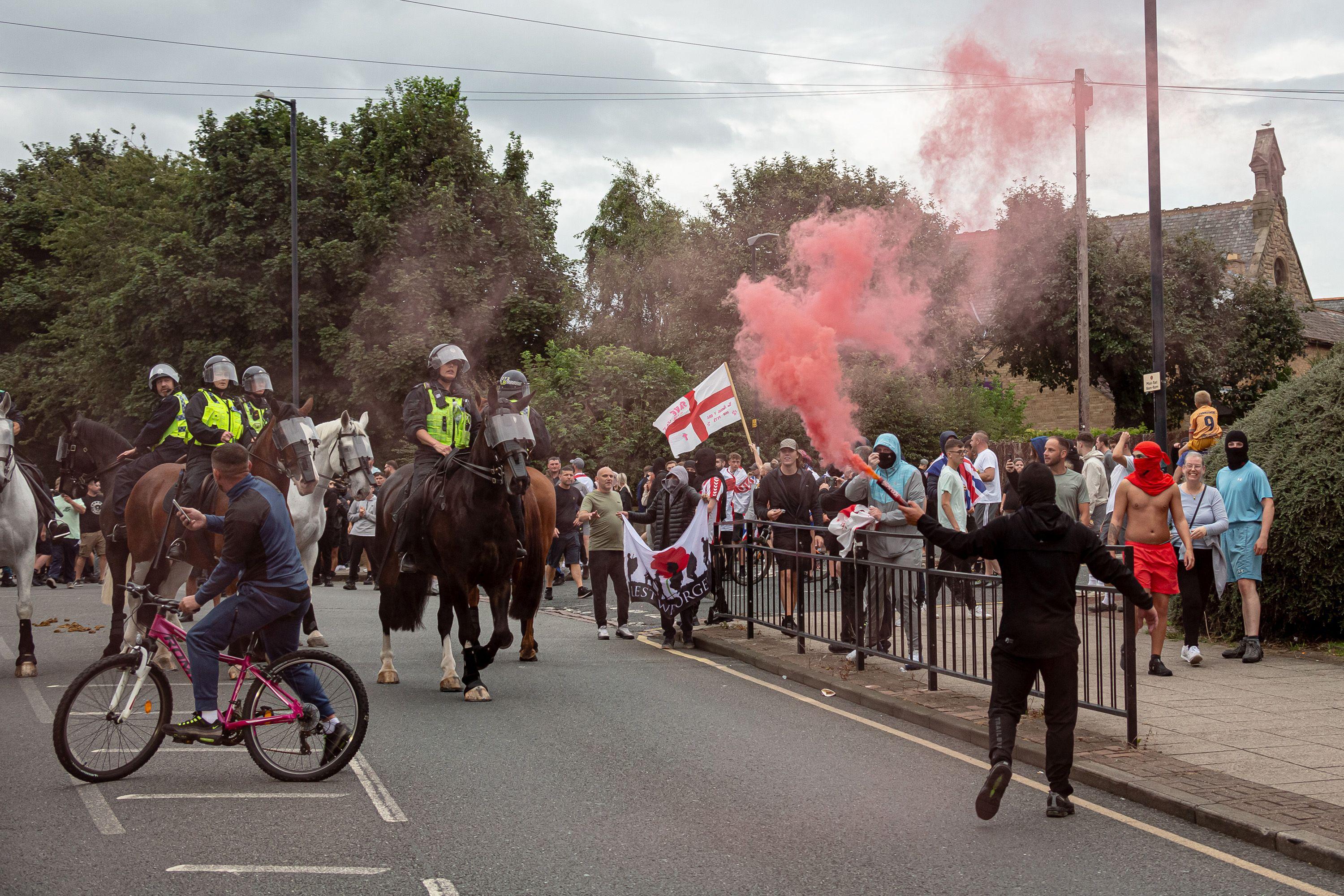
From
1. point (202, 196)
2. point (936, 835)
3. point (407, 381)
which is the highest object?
point (202, 196)

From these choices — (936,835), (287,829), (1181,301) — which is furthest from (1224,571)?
(1181,301)

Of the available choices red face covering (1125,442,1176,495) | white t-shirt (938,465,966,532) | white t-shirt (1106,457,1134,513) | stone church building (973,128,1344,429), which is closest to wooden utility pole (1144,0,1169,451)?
white t-shirt (1106,457,1134,513)

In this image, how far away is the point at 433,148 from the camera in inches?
1534

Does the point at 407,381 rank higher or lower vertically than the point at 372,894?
higher

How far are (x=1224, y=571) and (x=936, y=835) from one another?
254 inches

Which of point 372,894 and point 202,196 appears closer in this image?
point 372,894

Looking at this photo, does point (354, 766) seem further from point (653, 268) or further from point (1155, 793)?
point (653, 268)

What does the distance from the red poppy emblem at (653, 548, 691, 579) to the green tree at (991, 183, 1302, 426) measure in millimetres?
25631

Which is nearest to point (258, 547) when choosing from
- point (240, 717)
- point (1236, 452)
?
point (240, 717)

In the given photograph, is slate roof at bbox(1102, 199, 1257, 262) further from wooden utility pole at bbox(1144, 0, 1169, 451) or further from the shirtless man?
the shirtless man

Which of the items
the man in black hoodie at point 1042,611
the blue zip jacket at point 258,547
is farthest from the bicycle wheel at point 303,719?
the man in black hoodie at point 1042,611

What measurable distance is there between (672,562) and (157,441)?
17.2 ft

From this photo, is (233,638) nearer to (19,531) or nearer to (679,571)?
(19,531)

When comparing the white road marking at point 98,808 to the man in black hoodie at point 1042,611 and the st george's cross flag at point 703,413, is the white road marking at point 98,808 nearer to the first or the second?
the man in black hoodie at point 1042,611
